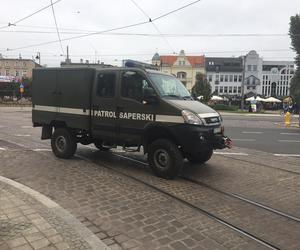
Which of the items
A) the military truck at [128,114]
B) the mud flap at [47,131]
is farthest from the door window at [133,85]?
the mud flap at [47,131]

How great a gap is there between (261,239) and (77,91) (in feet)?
18.0

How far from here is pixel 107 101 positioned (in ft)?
26.8

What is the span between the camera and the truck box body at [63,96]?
8539 millimetres

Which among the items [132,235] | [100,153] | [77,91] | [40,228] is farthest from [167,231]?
[100,153]

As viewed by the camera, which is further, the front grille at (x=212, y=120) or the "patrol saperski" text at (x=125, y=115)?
the "patrol saperski" text at (x=125, y=115)

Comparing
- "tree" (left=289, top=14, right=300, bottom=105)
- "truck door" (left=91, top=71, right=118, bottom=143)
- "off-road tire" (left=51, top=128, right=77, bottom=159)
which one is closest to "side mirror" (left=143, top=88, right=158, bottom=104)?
"truck door" (left=91, top=71, right=118, bottom=143)

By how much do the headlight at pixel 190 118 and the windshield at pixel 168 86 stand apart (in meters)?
0.69

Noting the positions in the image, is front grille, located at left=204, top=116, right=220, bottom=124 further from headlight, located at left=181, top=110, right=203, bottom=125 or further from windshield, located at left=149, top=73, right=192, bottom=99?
windshield, located at left=149, top=73, right=192, bottom=99

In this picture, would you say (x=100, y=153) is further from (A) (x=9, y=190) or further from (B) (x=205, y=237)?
(B) (x=205, y=237)

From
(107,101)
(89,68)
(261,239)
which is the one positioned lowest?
(261,239)

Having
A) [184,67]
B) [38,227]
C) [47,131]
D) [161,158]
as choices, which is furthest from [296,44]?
[38,227]

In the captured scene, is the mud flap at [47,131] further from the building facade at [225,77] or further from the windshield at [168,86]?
the building facade at [225,77]

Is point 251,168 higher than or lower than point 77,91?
lower

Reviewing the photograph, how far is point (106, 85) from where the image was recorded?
821 cm
